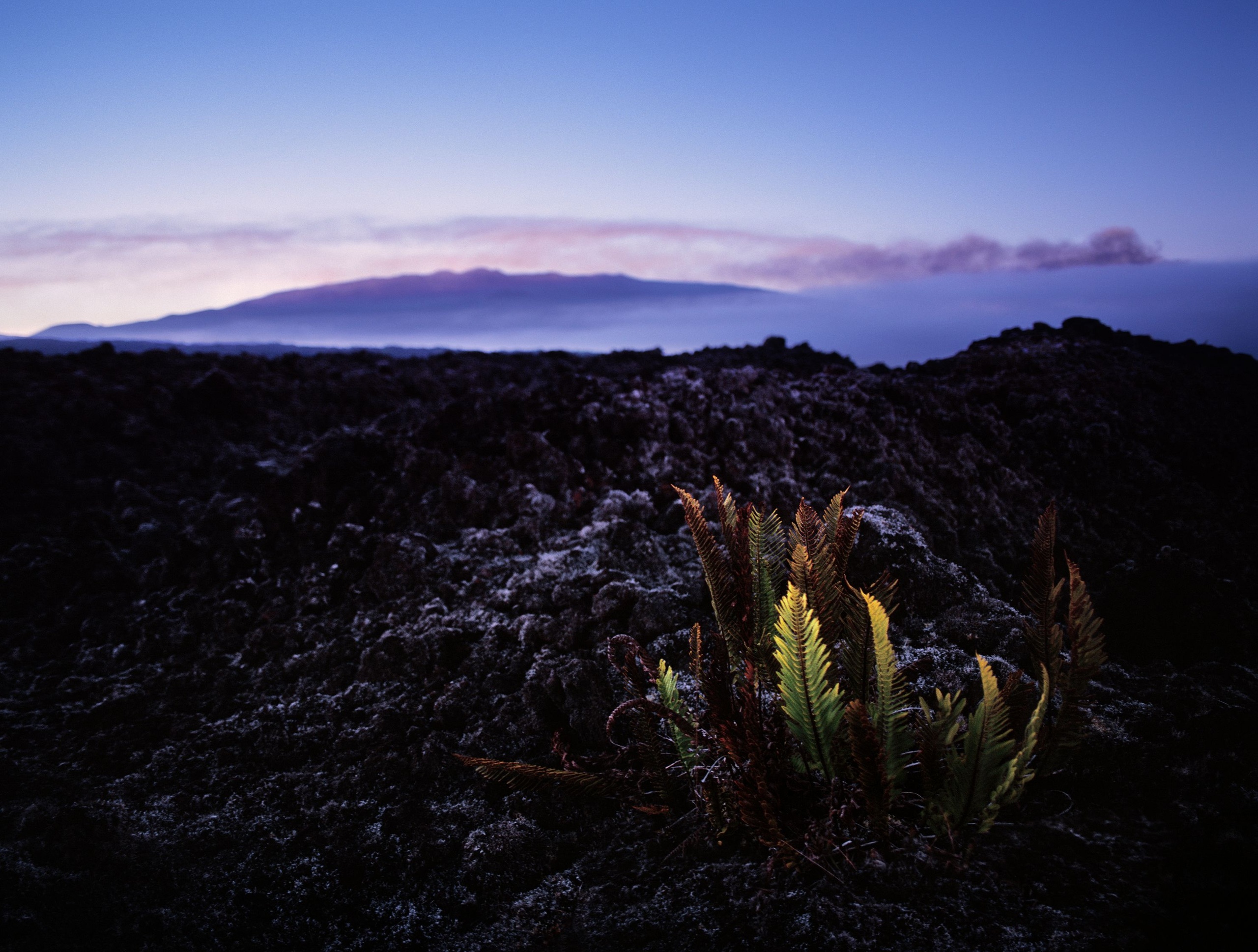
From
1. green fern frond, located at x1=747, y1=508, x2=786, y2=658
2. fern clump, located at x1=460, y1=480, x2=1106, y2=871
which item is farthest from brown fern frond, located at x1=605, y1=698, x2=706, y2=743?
green fern frond, located at x1=747, y1=508, x2=786, y2=658

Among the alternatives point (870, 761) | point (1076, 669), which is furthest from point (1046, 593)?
point (870, 761)

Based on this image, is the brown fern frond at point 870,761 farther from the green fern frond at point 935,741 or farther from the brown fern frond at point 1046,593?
the brown fern frond at point 1046,593

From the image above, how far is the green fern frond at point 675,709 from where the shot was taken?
285cm

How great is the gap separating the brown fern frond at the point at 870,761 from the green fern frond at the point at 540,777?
3.27 ft

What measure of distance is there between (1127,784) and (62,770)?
5.07 meters

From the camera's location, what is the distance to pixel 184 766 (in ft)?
13.3

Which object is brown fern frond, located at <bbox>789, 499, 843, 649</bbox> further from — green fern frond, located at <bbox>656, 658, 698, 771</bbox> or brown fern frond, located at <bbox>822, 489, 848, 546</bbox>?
green fern frond, located at <bbox>656, 658, 698, 771</bbox>

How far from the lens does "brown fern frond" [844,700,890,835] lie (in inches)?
89.4

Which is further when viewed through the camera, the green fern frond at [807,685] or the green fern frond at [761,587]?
the green fern frond at [761,587]

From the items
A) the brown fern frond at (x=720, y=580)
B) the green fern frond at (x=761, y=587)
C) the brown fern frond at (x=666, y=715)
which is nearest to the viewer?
the brown fern frond at (x=666, y=715)

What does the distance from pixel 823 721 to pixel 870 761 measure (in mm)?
191

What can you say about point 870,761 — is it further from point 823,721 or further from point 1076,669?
point 1076,669

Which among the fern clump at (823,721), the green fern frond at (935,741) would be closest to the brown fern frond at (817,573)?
the fern clump at (823,721)

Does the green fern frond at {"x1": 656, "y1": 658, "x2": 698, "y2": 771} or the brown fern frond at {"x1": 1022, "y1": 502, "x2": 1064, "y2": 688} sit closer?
the brown fern frond at {"x1": 1022, "y1": 502, "x2": 1064, "y2": 688}
